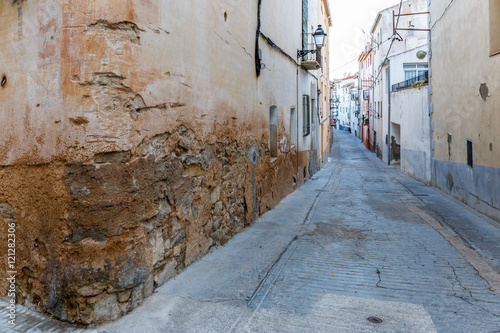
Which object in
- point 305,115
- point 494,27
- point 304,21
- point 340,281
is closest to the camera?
point 340,281

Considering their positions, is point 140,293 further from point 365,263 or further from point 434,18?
point 434,18

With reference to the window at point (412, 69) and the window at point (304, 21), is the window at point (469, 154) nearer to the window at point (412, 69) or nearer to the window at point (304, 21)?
the window at point (304, 21)

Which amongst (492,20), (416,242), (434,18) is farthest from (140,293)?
(434,18)

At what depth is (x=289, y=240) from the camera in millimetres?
6574

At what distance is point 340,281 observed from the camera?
4.74m

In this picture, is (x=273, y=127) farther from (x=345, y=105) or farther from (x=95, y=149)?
(x=345, y=105)

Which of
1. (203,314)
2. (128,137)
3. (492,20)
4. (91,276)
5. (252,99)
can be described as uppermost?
(492,20)

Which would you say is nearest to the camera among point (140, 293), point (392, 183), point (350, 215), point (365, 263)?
point (140, 293)

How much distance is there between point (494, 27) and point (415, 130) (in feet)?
29.9

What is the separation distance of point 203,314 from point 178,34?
124 inches

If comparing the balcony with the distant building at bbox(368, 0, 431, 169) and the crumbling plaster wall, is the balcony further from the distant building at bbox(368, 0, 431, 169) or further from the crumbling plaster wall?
the crumbling plaster wall

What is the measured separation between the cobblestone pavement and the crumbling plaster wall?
532 mm

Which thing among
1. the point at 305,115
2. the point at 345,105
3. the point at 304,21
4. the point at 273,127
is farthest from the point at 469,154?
the point at 345,105

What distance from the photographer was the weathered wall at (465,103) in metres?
8.22
